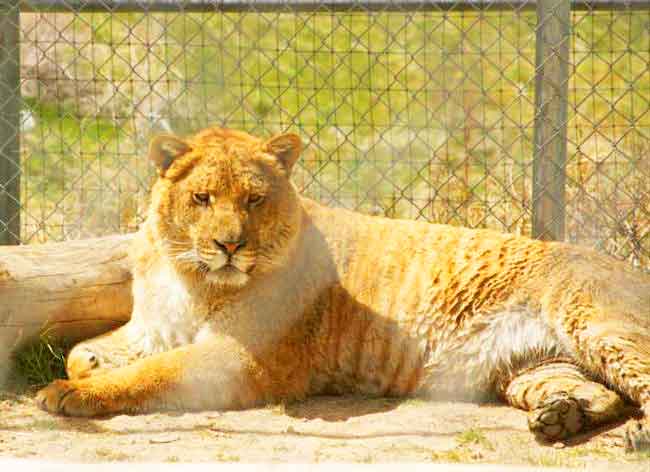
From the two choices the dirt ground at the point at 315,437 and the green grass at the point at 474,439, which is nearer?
the dirt ground at the point at 315,437

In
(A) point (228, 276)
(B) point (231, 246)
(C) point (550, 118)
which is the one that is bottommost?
(A) point (228, 276)

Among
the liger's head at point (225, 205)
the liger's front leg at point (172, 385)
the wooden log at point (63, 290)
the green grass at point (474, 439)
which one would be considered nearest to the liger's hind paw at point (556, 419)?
the green grass at point (474, 439)

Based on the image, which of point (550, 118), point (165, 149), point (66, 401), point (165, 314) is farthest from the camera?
point (550, 118)

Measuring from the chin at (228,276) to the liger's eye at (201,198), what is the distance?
300 millimetres

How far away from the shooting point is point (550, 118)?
5.48 m

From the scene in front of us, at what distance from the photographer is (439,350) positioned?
4758 millimetres

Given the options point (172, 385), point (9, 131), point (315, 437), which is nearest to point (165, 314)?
point (172, 385)

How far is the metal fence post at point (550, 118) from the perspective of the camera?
213 inches

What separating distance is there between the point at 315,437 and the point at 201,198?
1160mm

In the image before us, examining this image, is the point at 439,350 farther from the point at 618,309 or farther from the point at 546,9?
the point at 546,9

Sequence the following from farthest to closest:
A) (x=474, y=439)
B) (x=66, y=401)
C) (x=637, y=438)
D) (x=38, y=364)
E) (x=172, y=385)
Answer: (x=38, y=364)
(x=172, y=385)
(x=66, y=401)
(x=474, y=439)
(x=637, y=438)

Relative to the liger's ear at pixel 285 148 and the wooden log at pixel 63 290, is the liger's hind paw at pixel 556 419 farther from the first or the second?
the wooden log at pixel 63 290

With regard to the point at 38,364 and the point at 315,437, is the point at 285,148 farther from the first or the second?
the point at 38,364

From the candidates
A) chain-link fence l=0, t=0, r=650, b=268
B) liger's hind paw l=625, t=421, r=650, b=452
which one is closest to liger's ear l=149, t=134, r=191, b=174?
chain-link fence l=0, t=0, r=650, b=268
